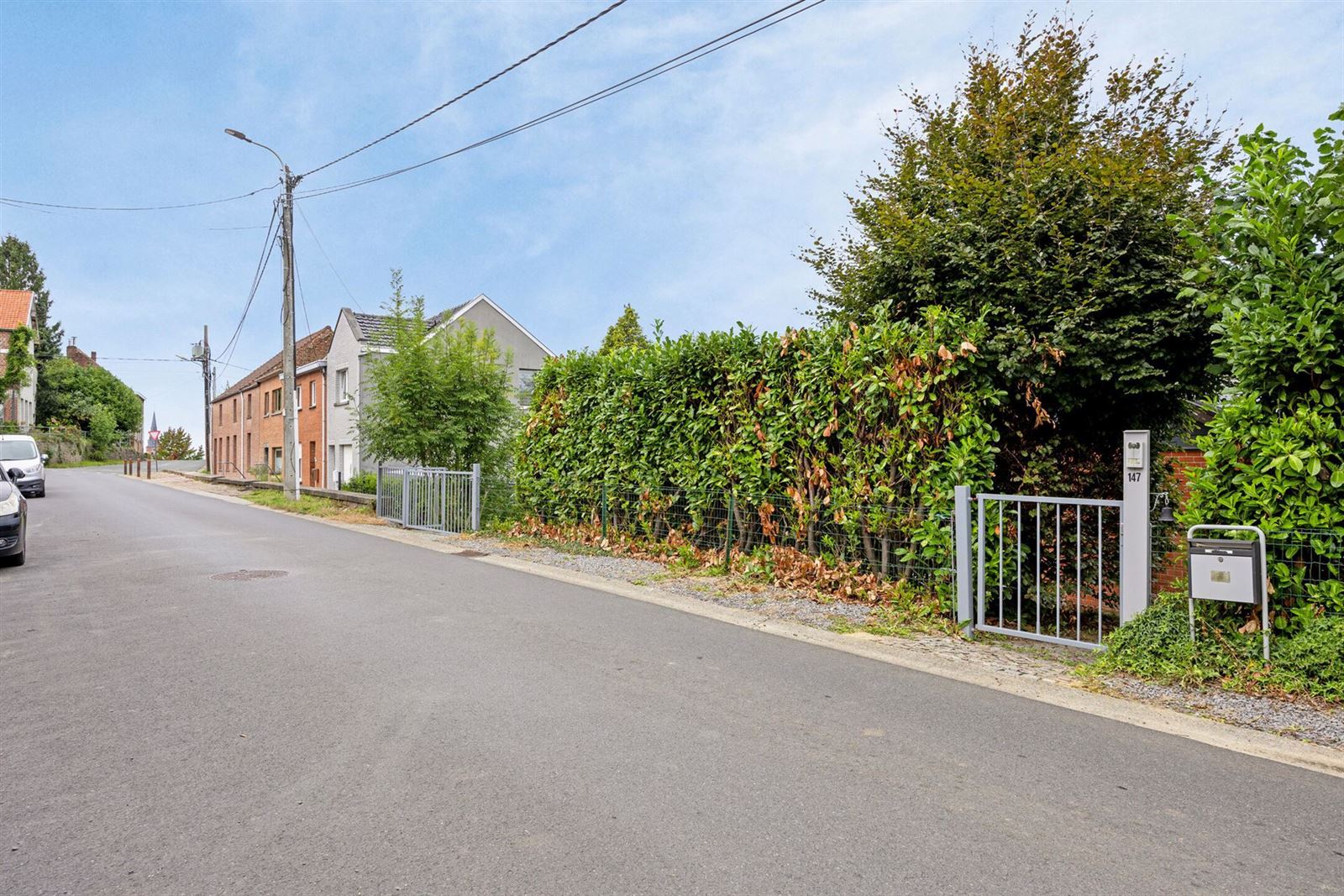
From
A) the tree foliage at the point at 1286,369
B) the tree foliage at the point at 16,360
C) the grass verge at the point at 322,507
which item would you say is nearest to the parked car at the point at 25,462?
the grass verge at the point at 322,507

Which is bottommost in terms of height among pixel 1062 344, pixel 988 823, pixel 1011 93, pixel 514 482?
pixel 988 823

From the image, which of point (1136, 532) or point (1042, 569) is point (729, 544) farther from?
point (1136, 532)

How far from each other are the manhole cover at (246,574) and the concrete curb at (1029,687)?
133 inches

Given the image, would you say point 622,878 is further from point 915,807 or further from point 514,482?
point 514,482

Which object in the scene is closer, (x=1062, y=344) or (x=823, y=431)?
(x=1062, y=344)

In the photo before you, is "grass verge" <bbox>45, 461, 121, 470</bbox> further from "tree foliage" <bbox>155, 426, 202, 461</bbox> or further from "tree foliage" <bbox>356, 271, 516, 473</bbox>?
"tree foliage" <bbox>356, 271, 516, 473</bbox>

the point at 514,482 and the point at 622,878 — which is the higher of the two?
the point at 514,482

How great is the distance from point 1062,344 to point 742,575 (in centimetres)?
407

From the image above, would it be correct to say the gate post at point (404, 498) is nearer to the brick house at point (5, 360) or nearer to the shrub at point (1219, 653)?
the shrub at point (1219, 653)

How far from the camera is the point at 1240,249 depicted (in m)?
5.34

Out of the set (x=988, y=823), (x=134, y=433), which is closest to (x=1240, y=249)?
(x=988, y=823)

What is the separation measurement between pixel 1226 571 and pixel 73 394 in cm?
8297

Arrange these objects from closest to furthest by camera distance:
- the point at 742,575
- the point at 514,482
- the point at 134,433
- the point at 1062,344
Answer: the point at 1062,344, the point at 742,575, the point at 514,482, the point at 134,433

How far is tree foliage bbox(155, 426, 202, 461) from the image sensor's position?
277 feet
